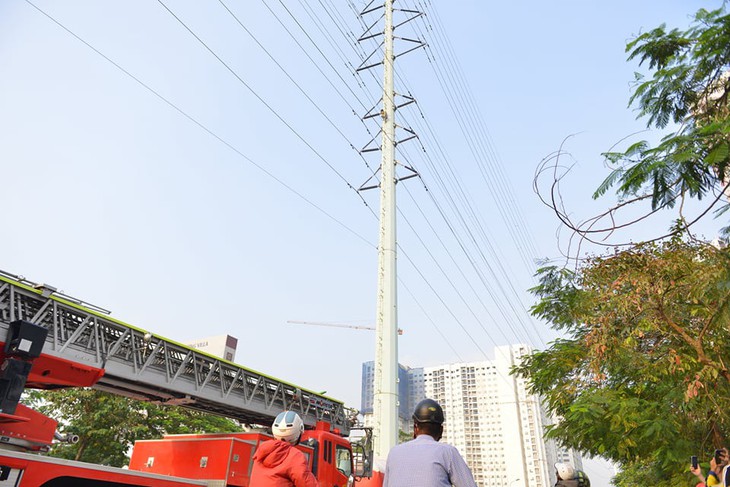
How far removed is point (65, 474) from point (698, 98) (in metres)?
10.1

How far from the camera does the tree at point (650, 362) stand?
715 centimetres

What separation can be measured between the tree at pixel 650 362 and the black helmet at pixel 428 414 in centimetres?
435

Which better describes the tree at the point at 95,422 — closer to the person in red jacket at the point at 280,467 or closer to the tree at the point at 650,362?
the tree at the point at 650,362

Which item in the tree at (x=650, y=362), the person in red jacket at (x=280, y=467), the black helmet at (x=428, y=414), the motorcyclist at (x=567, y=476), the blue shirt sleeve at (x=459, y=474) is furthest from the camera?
the tree at (x=650, y=362)

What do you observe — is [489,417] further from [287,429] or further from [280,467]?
[280,467]

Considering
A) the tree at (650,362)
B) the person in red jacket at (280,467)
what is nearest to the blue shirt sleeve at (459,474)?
the person in red jacket at (280,467)

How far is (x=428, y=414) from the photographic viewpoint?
335 centimetres

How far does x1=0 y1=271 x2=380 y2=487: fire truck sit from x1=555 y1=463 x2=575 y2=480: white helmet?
195 inches

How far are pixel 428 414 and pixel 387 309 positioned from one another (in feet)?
35.1

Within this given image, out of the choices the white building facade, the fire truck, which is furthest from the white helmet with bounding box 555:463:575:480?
the white building facade

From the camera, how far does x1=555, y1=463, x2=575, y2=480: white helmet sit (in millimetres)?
5573

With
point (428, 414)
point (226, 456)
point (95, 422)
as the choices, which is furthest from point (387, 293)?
point (95, 422)

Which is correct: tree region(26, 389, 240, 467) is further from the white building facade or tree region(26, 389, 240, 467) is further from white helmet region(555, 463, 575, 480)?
the white building facade

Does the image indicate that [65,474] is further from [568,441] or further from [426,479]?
[568,441]
